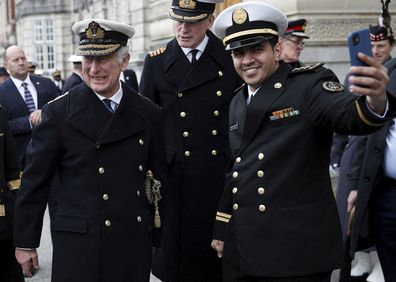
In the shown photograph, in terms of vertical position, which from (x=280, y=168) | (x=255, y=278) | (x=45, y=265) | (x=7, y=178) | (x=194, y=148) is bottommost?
(x=45, y=265)

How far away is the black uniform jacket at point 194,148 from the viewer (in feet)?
14.0

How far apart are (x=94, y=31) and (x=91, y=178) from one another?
2.71 feet

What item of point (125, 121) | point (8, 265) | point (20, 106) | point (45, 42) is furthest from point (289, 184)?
point (45, 42)

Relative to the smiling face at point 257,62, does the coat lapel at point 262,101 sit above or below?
below

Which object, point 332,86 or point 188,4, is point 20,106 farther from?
point 332,86

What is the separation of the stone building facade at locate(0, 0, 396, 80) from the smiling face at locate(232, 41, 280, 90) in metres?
4.77

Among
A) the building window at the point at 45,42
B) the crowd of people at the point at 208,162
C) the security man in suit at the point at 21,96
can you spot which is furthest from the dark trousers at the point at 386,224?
the building window at the point at 45,42

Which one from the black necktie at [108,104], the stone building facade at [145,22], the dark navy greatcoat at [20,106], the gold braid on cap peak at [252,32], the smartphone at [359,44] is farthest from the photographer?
the stone building facade at [145,22]

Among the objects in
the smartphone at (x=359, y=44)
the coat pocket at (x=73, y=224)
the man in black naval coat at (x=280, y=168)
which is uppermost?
the smartphone at (x=359, y=44)

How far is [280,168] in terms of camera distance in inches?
119

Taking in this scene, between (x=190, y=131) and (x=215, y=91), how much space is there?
0.33 m

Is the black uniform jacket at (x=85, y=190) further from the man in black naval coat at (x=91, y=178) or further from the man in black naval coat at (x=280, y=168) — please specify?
the man in black naval coat at (x=280, y=168)

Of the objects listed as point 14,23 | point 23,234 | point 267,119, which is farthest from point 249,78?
point 14,23

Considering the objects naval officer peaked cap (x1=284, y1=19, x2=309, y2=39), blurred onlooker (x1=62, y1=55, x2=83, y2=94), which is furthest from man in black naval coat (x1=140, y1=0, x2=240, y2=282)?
blurred onlooker (x1=62, y1=55, x2=83, y2=94)
